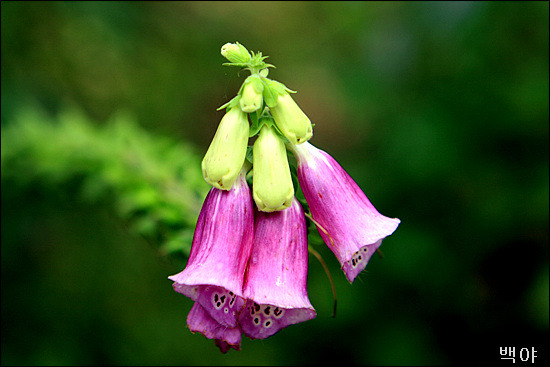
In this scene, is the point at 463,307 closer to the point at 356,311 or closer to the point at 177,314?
the point at 356,311

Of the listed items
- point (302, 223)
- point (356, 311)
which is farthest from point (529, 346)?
point (302, 223)

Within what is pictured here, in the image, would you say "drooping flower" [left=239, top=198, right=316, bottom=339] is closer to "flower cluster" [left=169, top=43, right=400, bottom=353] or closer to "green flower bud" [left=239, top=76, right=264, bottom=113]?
"flower cluster" [left=169, top=43, right=400, bottom=353]

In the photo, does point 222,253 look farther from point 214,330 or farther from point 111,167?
point 111,167

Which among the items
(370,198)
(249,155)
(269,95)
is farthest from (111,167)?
(370,198)

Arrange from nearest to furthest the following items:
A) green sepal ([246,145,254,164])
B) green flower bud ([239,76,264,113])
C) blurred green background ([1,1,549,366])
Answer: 1. green flower bud ([239,76,264,113])
2. green sepal ([246,145,254,164])
3. blurred green background ([1,1,549,366])

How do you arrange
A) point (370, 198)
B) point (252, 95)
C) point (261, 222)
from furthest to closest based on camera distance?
point (370, 198)
point (261, 222)
point (252, 95)

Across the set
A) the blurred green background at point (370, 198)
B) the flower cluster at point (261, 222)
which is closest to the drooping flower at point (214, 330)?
the flower cluster at point (261, 222)

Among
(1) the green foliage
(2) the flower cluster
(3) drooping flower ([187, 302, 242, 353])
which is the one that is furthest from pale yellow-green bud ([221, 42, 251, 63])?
(1) the green foliage
